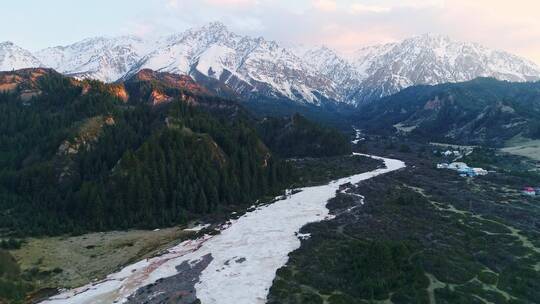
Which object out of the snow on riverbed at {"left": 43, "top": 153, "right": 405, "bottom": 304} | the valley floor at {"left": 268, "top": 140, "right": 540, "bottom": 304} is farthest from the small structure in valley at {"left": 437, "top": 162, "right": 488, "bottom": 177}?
the snow on riverbed at {"left": 43, "top": 153, "right": 405, "bottom": 304}

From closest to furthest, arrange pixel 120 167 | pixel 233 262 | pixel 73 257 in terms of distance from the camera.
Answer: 1. pixel 233 262
2. pixel 73 257
3. pixel 120 167

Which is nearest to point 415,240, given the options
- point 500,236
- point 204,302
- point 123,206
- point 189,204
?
point 500,236

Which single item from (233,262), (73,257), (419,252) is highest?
(73,257)

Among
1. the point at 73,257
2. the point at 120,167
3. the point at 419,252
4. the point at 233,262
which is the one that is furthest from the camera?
the point at 120,167

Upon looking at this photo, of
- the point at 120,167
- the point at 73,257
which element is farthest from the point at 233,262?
the point at 120,167

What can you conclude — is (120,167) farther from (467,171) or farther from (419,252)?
(467,171)

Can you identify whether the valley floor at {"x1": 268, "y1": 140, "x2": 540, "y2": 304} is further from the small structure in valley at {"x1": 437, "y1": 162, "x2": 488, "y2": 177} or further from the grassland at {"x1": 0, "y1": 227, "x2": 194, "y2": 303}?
the small structure in valley at {"x1": 437, "y1": 162, "x2": 488, "y2": 177}

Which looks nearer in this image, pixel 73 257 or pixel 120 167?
pixel 73 257
